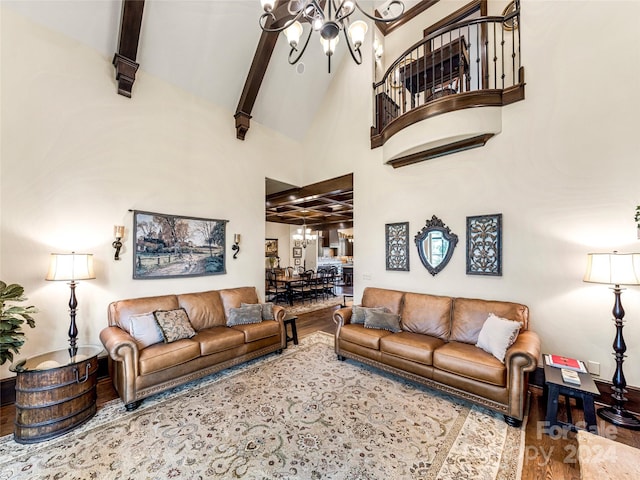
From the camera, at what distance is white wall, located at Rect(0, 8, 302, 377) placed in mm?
2969

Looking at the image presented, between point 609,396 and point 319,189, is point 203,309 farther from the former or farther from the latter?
point 609,396

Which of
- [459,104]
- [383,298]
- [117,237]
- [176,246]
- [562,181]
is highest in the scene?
[459,104]

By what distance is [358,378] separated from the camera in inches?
135

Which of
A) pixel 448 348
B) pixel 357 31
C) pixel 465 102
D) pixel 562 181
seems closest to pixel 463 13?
pixel 465 102

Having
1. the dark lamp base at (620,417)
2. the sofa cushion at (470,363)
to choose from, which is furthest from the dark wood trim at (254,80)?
the dark lamp base at (620,417)

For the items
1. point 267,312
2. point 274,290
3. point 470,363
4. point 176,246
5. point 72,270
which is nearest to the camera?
point 470,363

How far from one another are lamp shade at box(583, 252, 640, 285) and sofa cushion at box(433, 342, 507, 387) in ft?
3.92

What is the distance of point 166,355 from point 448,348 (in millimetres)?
3128

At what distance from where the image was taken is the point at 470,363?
2.76 metres

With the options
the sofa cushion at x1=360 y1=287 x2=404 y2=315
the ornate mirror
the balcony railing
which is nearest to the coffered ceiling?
the balcony railing

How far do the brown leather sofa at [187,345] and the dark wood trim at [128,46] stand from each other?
9.46 feet

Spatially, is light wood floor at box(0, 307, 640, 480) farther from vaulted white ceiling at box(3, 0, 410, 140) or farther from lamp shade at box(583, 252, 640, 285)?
vaulted white ceiling at box(3, 0, 410, 140)

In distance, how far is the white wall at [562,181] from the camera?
109 inches

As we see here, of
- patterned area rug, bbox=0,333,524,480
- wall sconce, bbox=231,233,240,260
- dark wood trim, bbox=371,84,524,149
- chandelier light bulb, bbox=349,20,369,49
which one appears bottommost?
patterned area rug, bbox=0,333,524,480
